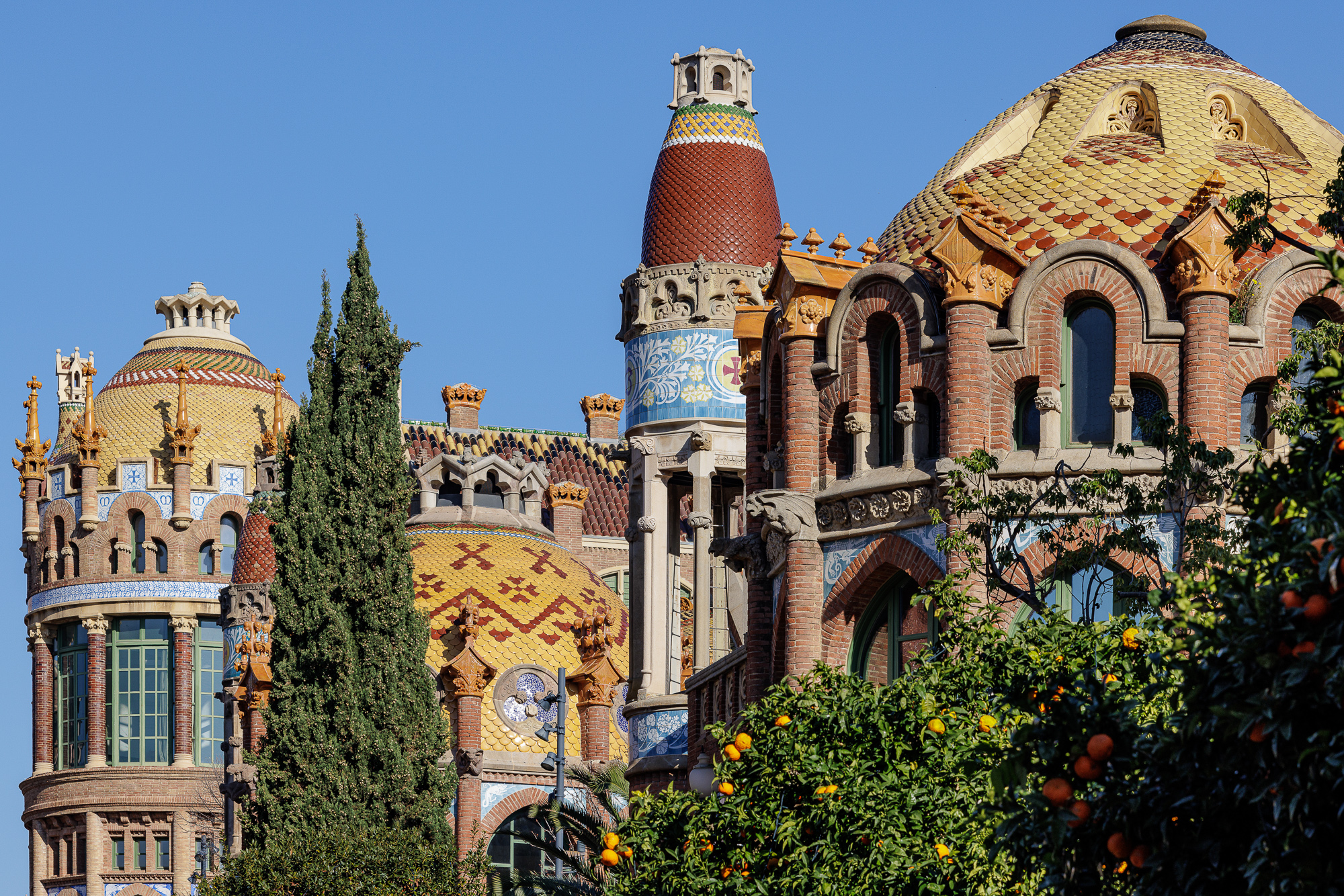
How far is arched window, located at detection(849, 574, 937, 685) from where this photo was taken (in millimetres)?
26141

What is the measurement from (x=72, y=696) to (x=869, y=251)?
49846mm

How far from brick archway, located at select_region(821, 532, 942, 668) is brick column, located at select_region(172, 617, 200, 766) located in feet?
154

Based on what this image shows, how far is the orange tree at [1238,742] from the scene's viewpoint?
384 inches

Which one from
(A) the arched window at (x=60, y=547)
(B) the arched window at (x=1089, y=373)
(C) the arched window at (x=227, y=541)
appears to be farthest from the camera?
(C) the arched window at (x=227, y=541)

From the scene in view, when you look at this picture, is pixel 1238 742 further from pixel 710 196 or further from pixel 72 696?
pixel 72 696

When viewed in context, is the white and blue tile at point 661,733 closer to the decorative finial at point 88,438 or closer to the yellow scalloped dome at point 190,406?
the yellow scalloped dome at point 190,406

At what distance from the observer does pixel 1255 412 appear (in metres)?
25.3

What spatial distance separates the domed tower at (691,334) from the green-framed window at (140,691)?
115 ft

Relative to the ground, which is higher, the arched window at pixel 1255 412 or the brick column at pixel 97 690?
the arched window at pixel 1255 412

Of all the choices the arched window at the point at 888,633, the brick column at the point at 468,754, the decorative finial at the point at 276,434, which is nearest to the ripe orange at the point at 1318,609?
the arched window at the point at 888,633

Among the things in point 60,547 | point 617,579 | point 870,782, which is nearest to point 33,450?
point 60,547

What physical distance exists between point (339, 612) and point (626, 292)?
11.5 meters

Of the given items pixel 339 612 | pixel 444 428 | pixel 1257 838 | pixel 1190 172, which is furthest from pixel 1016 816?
pixel 444 428

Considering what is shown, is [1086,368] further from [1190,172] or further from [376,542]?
[376,542]
